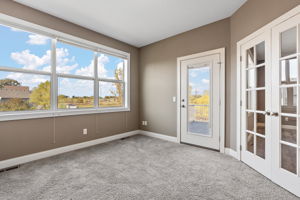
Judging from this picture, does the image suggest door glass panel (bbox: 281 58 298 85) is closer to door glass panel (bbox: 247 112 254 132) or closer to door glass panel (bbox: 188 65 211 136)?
door glass panel (bbox: 247 112 254 132)

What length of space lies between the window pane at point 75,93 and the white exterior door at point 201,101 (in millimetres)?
2327

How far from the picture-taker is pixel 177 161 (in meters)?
2.61

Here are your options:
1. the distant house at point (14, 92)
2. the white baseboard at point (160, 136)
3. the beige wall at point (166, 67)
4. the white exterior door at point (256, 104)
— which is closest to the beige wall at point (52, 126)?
the distant house at point (14, 92)

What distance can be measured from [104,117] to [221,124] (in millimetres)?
2829

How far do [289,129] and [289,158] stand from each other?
0.36 metres

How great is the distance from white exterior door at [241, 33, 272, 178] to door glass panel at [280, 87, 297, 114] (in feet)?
0.58

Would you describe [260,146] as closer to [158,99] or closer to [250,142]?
[250,142]

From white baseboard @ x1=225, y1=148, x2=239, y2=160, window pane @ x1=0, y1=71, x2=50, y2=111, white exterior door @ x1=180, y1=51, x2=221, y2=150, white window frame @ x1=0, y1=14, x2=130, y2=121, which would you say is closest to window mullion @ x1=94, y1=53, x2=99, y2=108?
white window frame @ x1=0, y1=14, x2=130, y2=121

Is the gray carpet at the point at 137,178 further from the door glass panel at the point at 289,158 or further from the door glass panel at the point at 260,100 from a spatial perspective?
the door glass panel at the point at 260,100

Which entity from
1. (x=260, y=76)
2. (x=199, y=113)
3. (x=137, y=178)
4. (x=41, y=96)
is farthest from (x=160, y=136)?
(x=41, y=96)

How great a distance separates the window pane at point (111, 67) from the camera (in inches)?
148

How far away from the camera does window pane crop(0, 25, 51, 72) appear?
242cm

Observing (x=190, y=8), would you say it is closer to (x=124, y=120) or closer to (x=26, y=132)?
(x=124, y=120)

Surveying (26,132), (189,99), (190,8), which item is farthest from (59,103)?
(190,8)
